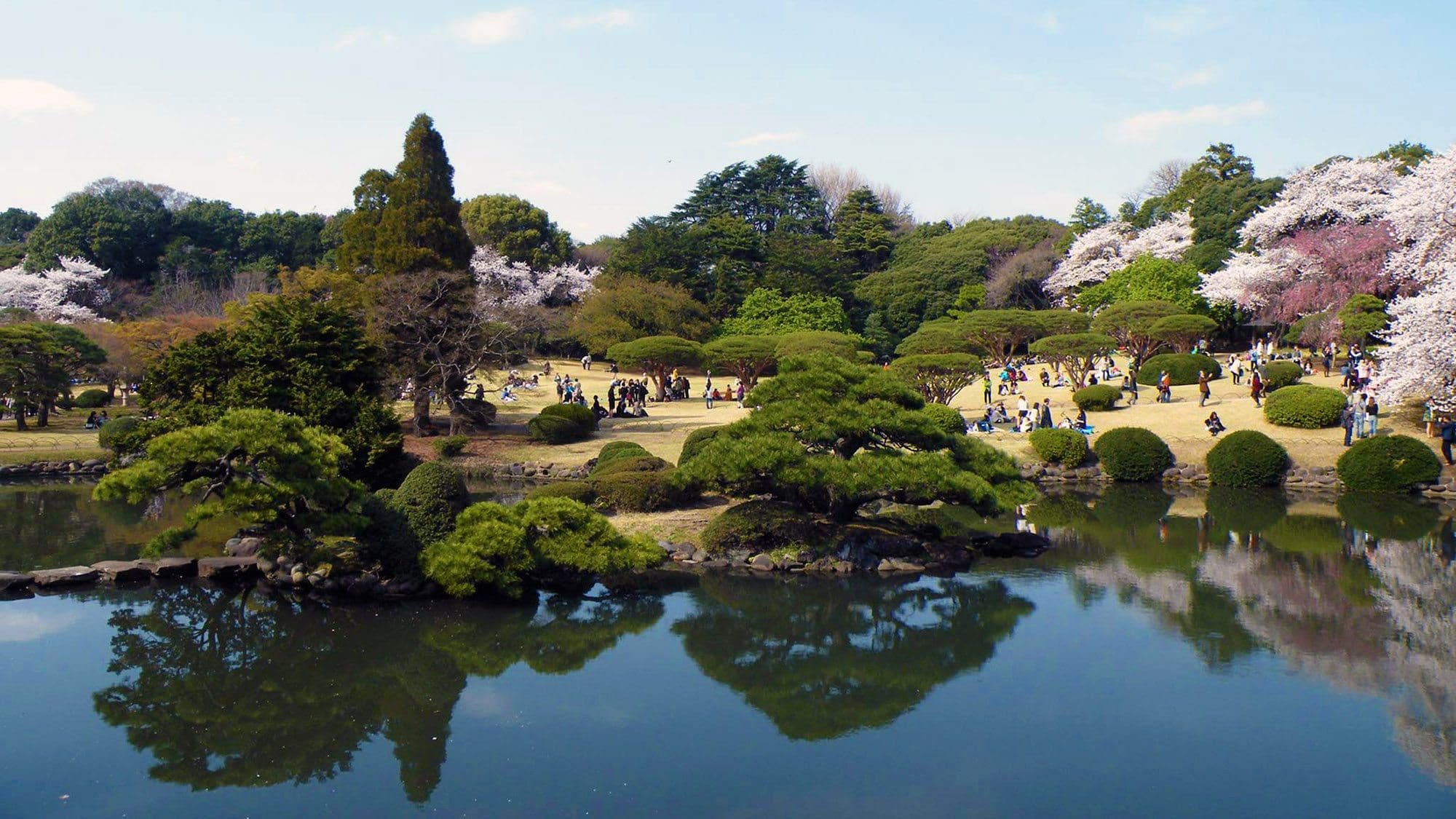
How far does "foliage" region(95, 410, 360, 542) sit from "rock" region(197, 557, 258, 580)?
1.20 m

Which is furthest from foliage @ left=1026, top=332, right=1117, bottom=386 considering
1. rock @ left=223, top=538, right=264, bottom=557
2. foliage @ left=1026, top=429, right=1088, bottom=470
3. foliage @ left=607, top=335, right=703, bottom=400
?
rock @ left=223, top=538, right=264, bottom=557

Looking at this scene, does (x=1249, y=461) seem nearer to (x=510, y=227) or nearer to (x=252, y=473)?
(x=252, y=473)

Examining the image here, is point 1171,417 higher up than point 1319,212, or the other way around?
point 1319,212

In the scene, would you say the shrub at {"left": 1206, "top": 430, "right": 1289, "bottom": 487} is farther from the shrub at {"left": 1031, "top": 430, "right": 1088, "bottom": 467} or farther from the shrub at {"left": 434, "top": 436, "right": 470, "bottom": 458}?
the shrub at {"left": 434, "top": 436, "right": 470, "bottom": 458}

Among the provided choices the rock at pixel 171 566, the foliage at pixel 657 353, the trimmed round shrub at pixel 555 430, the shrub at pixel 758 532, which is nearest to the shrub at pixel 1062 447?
the shrub at pixel 758 532

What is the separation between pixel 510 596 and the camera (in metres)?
14.9

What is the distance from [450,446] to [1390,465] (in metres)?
23.7

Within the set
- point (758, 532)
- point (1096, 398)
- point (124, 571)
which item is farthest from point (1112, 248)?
point (124, 571)

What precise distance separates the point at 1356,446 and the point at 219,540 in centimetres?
2447

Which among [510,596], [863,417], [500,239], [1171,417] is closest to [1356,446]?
[1171,417]

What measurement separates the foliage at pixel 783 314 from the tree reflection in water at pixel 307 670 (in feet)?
129

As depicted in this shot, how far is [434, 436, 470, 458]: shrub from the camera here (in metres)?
29.7

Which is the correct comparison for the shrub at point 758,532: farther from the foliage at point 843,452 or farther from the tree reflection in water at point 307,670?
the tree reflection in water at point 307,670

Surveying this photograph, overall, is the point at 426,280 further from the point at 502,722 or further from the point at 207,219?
the point at 207,219
